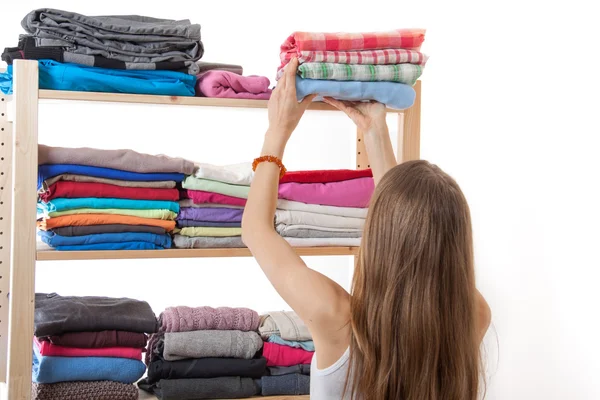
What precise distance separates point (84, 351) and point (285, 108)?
0.82m

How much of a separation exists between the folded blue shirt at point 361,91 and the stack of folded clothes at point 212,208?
0.35m

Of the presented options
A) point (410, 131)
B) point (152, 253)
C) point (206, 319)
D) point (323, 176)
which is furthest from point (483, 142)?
point (152, 253)

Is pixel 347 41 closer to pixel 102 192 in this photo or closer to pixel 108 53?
pixel 108 53

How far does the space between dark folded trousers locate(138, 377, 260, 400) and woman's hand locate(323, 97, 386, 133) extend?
746 mm

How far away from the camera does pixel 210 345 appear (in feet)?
6.38

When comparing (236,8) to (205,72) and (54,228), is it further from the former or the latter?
(54,228)

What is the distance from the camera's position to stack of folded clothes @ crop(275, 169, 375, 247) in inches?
78.0

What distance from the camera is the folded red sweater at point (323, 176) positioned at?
6.57 ft

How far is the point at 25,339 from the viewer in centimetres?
171

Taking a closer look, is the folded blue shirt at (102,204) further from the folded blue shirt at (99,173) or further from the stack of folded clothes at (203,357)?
the stack of folded clothes at (203,357)

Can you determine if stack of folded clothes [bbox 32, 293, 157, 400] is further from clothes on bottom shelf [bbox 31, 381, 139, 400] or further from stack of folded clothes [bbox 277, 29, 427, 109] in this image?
stack of folded clothes [bbox 277, 29, 427, 109]

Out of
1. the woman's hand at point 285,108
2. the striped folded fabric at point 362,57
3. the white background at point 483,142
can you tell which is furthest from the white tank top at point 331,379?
the white background at point 483,142

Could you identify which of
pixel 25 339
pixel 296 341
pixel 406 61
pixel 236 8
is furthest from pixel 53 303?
pixel 236 8

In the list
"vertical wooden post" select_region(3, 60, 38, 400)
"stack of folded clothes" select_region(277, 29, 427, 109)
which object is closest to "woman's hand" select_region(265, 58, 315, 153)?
"stack of folded clothes" select_region(277, 29, 427, 109)
